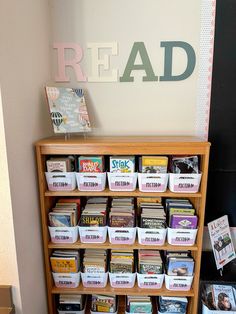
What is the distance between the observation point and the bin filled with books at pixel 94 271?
4.50 ft

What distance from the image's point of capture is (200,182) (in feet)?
4.13

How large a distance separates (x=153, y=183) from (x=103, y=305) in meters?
0.82

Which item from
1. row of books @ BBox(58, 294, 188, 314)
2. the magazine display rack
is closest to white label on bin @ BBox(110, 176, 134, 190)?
the magazine display rack

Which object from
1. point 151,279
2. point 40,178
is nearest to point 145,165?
point 40,178

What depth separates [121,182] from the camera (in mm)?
1276

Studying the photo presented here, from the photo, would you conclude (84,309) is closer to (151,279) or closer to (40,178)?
(151,279)

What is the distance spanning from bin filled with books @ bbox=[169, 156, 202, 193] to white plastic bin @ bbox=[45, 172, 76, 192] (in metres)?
0.52

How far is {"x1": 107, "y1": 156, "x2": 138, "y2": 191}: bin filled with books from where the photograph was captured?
126cm

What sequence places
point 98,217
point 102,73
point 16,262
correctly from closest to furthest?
point 16,262, point 98,217, point 102,73

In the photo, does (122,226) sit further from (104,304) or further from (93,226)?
(104,304)

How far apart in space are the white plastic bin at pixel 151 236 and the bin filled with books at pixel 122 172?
26cm

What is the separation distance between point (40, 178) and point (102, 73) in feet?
2.31

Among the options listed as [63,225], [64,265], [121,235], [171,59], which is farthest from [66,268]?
[171,59]

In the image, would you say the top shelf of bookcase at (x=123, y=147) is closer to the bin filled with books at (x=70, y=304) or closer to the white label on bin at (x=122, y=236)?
the white label on bin at (x=122, y=236)
